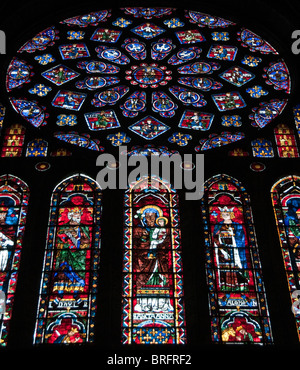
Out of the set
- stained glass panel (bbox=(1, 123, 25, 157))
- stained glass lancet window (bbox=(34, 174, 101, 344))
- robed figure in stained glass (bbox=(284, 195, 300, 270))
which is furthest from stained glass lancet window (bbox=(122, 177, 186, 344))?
stained glass panel (bbox=(1, 123, 25, 157))

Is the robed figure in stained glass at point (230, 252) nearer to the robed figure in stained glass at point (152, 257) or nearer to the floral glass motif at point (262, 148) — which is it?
the robed figure in stained glass at point (152, 257)

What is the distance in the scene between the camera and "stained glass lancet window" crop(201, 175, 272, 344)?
1142cm

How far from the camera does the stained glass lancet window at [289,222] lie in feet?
39.8

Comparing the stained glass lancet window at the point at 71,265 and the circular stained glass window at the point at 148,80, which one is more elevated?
the circular stained glass window at the point at 148,80

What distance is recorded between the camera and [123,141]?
14.1 metres

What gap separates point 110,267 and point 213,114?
438cm

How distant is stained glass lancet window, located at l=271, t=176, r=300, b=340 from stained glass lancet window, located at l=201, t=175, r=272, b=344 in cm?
48

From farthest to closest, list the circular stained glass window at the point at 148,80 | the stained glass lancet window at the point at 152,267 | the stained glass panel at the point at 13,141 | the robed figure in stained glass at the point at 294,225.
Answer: the circular stained glass window at the point at 148,80, the stained glass panel at the point at 13,141, the robed figure in stained glass at the point at 294,225, the stained glass lancet window at the point at 152,267

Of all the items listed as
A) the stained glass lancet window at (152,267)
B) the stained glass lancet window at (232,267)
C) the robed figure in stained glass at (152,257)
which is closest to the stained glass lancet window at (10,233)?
the stained glass lancet window at (152,267)

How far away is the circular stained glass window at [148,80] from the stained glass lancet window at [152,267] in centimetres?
138

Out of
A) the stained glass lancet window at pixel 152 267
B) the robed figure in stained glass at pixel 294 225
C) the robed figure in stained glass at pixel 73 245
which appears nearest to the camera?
the stained glass lancet window at pixel 152 267

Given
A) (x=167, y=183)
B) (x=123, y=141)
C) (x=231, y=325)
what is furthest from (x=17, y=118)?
(x=231, y=325)
